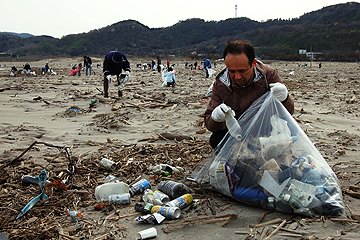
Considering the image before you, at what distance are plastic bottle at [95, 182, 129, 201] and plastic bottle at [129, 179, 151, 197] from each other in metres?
0.07

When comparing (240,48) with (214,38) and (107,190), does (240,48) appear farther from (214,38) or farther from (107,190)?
(214,38)

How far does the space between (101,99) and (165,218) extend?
5679 mm

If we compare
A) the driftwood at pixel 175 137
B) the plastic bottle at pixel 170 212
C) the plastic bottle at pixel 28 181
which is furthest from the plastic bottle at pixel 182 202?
the driftwood at pixel 175 137

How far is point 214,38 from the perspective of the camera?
355 feet

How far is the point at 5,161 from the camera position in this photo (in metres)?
3.10

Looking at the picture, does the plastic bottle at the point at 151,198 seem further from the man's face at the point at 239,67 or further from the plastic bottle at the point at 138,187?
the man's face at the point at 239,67

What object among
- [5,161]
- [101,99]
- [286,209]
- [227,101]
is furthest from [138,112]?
[286,209]

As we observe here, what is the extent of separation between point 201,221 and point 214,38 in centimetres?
11239

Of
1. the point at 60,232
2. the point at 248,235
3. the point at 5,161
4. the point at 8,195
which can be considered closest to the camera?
the point at 248,235

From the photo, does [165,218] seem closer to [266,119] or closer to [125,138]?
[266,119]

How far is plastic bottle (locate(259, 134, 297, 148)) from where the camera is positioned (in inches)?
82.3

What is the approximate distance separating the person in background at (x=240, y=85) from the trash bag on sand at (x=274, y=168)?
0.46ft

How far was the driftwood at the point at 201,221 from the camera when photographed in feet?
6.08

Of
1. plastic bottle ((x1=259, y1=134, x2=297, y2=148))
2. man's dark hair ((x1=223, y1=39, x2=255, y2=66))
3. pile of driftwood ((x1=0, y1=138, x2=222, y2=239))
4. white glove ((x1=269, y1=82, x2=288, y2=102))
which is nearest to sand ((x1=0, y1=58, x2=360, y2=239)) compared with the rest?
pile of driftwood ((x1=0, y1=138, x2=222, y2=239))
